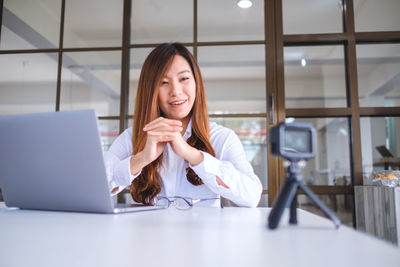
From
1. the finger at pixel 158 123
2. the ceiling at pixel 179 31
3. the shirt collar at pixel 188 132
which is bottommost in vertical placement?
the finger at pixel 158 123

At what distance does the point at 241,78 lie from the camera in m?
2.70

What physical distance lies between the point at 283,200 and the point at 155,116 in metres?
0.99

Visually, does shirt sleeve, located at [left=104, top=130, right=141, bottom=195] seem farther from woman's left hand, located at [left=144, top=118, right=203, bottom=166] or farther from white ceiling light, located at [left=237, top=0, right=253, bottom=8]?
white ceiling light, located at [left=237, top=0, right=253, bottom=8]

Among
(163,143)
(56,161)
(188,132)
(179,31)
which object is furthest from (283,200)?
(179,31)

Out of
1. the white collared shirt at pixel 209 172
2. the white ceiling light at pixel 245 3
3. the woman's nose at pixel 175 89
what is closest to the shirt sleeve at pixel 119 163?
the white collared shirt at pixel 209 172

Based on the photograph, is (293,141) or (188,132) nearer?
(293,141)

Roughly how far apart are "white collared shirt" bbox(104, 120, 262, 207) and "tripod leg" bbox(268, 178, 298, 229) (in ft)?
1.81

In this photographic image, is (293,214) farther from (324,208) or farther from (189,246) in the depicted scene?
(189,246)

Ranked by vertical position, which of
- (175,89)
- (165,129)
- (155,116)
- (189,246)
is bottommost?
(189,246)

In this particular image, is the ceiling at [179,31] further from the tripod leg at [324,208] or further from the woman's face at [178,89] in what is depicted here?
the tripod leg at [324,208]

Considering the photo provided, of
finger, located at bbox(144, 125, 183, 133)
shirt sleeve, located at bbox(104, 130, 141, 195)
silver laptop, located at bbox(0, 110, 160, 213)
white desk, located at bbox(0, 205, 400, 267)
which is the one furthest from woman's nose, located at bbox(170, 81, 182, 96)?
white desk, located at bbox(0, 205, 400, 267)

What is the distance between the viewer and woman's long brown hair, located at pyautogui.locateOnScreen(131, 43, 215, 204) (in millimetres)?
1308

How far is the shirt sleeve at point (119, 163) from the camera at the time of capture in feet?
3.72

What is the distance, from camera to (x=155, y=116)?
1.40m
